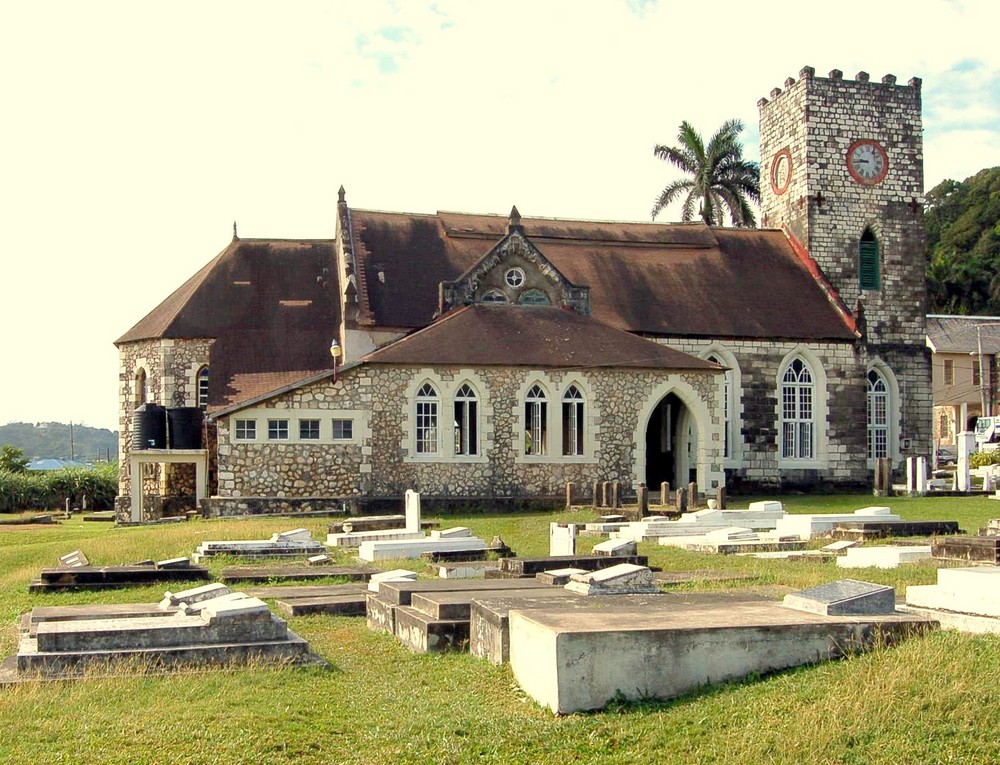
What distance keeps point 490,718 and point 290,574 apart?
9087 mm

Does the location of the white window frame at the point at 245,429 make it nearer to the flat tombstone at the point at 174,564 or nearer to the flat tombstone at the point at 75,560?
the flat tombstone at the point at 75,560

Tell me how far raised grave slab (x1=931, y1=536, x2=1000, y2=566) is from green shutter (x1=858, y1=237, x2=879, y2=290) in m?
28.0

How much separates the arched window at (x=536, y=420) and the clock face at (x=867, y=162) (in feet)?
56.4

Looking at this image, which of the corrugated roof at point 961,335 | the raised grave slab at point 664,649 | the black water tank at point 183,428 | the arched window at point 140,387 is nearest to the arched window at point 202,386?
the black water tank at point 183,428

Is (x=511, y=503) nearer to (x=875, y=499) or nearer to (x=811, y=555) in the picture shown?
(x=875, y=499)

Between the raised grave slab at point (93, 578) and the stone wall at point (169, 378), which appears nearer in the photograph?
the raised grave slab at point (93, 578)

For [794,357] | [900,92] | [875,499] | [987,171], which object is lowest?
[875,499]

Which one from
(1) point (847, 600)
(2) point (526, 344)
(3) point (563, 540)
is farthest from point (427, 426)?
(1) point (847, 600)

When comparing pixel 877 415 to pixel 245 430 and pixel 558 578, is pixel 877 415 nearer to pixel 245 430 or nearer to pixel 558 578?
pixel 245 430

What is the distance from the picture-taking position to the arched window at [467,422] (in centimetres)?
3425

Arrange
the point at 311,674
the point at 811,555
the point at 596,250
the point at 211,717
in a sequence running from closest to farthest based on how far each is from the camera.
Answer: the point at 211,717 < the point at 311,674 < the point at 811,555 < the point at 596,250

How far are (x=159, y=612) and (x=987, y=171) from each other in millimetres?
106198

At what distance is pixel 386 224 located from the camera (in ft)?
137

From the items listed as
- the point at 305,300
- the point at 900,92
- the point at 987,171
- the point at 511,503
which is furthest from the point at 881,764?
the point at 987,171
